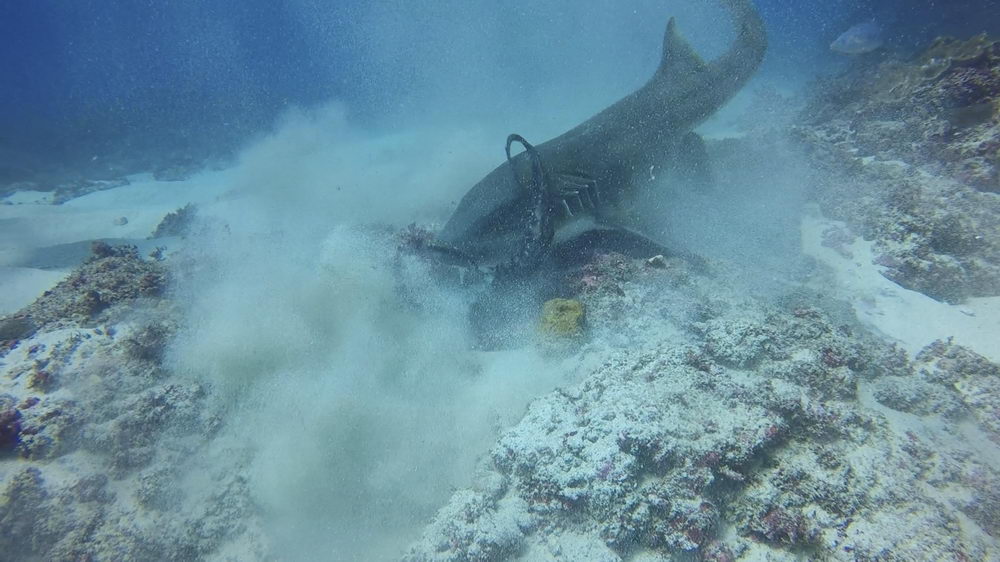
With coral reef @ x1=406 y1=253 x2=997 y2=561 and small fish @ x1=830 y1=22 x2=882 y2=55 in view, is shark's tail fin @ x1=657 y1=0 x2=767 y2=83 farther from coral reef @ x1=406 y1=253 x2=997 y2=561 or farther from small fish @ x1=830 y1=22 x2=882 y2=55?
small fish @ x1=830 y1=22 x2=882 y2=55

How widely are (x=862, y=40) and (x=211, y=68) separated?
276 ft

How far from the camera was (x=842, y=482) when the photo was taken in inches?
115

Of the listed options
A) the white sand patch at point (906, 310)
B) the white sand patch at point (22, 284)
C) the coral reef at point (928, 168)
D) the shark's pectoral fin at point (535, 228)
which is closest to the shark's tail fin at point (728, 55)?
the coral reef at point (928, 168)

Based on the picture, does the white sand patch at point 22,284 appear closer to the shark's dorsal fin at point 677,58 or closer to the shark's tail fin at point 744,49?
the shark's dorsal fin at point 677,58

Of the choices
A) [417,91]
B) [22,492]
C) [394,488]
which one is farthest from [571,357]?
[417,91]

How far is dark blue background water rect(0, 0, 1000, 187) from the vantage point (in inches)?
883

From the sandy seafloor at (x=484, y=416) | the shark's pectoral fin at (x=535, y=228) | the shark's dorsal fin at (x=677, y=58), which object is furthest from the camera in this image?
the shark's dorsal fin at (x=677, y=58)

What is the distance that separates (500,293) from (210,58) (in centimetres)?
9394

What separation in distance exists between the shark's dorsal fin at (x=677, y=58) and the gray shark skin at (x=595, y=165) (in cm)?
2

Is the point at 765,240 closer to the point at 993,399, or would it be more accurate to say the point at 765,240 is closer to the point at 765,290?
the point at 765,290

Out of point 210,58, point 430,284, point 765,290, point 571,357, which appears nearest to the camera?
point 571,357

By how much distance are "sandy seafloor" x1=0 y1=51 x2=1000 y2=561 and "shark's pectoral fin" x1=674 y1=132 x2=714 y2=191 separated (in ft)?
8.80

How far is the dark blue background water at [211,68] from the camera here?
2244cm

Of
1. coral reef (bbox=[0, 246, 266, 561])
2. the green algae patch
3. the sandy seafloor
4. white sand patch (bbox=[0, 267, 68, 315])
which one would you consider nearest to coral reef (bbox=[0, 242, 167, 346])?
the sandy seafloor
